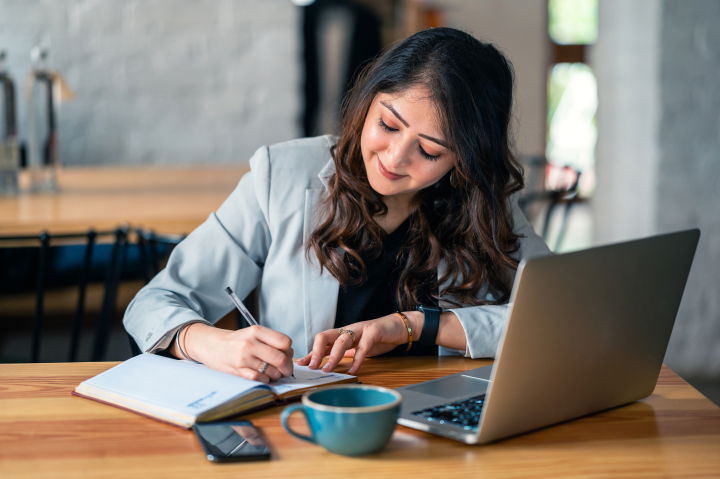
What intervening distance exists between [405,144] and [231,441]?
22.9 inches

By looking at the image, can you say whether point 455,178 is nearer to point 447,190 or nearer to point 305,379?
point 447,190

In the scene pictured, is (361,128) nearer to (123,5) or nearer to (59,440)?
(59,440)

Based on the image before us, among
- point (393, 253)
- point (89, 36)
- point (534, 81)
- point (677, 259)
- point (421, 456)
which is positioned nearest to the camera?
point (421, 456)

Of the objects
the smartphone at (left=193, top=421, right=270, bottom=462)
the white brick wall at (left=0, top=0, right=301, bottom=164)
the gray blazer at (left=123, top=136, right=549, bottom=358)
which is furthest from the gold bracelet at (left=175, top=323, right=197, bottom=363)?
the white brick wall at (left=0, top=0, right=301, bottom=164)

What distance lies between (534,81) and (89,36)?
482 centimetres

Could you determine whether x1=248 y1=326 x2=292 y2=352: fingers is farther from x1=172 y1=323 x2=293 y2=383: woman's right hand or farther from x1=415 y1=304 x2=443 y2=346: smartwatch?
x1=415 y1=304 x2=443 y2=346: smartwatch

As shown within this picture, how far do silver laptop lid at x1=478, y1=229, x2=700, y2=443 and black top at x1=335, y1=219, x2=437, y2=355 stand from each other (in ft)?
1.75

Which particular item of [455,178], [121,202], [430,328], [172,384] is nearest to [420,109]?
[455,178]

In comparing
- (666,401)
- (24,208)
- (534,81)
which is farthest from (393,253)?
(534,81)

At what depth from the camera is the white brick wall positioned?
4250mm

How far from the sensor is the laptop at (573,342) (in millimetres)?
850

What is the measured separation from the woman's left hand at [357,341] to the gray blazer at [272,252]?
170mm

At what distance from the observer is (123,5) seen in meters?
4.27

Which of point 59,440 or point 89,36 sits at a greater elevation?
point 89,36
